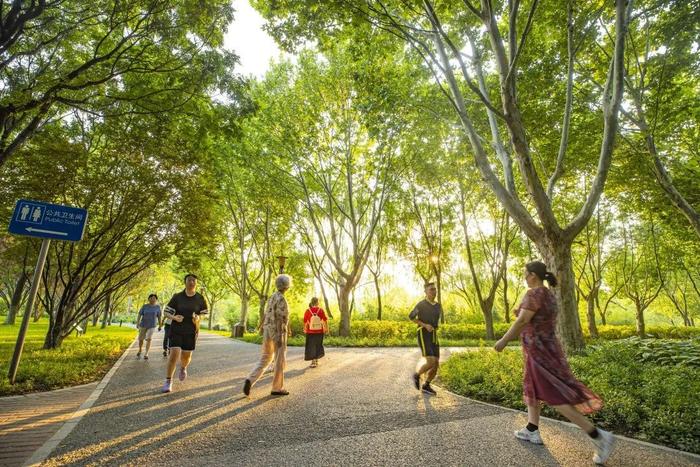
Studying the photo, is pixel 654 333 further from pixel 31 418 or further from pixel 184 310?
pixel 31 418

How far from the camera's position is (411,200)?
77.2 ft

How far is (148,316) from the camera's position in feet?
36.0

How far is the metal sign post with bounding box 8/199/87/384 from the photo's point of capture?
19.9ft

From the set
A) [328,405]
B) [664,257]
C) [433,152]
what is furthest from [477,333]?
[328,405]

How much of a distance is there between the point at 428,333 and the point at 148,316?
932 centimetres

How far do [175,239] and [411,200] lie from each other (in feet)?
50.8

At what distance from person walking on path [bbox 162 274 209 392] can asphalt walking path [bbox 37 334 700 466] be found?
579 mm

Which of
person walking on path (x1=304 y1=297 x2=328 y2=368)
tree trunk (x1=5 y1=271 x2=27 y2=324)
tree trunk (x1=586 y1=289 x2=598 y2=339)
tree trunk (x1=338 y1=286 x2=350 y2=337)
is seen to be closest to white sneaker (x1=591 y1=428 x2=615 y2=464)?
person walking on path (x1=304 y1=297 x2=328 y2=368)

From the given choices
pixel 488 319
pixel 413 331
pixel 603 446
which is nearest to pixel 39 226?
pixel 603 446

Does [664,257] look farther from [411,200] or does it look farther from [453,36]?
[453,36]

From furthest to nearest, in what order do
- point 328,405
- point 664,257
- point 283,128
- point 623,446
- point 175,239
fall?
1. point 664,257
2. point 283,128
3. point 175,239
4. point 328,405
5. point 623,446

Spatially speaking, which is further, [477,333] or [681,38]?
[477,333]

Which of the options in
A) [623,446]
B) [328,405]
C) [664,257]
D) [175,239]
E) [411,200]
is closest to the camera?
[623,446]

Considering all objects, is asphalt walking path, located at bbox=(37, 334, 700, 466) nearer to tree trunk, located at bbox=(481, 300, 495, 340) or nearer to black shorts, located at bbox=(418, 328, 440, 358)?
black shorts, located at bbox=(418, 328, 440, 358)
